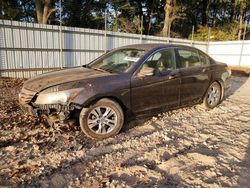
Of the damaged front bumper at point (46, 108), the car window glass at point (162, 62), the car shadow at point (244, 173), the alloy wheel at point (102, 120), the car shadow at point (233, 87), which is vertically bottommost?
the car shadow at point (244, 173)

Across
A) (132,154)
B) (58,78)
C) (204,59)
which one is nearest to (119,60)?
(58,78)

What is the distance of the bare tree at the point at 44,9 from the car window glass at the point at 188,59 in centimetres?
1131

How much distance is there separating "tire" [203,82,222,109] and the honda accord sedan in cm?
16

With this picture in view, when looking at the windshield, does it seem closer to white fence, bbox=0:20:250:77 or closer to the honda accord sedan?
the honda accord sedan

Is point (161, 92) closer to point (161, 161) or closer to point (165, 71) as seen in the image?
point (165, 71)

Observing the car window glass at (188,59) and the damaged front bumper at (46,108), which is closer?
Result: the damaged front bumper at (46,108)

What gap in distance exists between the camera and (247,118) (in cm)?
516

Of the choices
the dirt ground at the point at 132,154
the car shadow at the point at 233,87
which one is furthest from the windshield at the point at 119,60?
the car shadow at the point at 233,87

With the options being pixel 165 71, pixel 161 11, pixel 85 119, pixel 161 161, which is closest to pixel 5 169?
pixel 85 119

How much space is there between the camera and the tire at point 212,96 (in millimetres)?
5570

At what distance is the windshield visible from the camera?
14.0ft

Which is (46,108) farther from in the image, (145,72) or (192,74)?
(192,74)

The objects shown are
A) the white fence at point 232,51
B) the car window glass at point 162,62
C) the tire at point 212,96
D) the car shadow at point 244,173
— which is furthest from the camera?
the white fence at point 232,51

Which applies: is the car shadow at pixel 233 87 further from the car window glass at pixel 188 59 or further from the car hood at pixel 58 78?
the car hood at pixel 58 78
